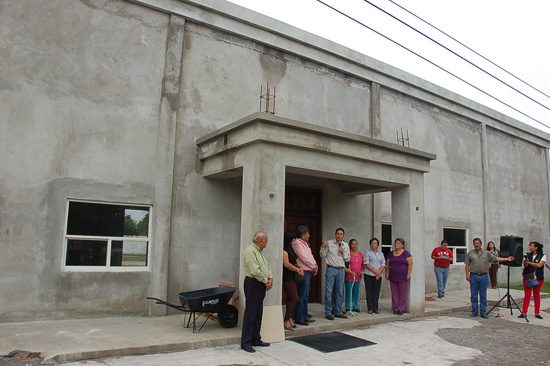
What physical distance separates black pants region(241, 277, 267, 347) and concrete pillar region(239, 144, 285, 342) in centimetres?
46

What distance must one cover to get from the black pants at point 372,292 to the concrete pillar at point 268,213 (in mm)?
3102

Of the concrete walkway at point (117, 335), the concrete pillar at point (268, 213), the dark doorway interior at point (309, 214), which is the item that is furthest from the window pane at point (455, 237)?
the concrete pillar at point (268, 213)

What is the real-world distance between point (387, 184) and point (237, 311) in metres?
4.73

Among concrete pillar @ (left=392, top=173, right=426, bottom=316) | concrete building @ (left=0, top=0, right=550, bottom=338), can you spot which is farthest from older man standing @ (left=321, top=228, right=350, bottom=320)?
concrete pillar @ (left=392, top=173, right=426, bottom=316)

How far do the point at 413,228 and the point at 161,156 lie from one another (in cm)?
608

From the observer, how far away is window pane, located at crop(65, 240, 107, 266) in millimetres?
8391

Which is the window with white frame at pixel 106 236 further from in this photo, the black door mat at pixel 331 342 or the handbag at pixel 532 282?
the handbag at pixel 532 282

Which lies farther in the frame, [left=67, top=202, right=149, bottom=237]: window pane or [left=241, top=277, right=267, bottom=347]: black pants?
[left=67, top=202, right=149, bottom=237]: window pane

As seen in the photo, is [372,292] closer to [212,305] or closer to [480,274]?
[480,274]

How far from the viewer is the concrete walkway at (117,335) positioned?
6152 millimetres

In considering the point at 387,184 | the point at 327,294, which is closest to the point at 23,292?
the point at 327,294

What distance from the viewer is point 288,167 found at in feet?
27.6

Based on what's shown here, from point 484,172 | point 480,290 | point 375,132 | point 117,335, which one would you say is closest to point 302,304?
point 117,335

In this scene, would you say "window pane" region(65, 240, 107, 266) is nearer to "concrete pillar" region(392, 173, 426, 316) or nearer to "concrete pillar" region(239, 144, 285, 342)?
"concrete pillar" region(239, 144, 285, 342)
